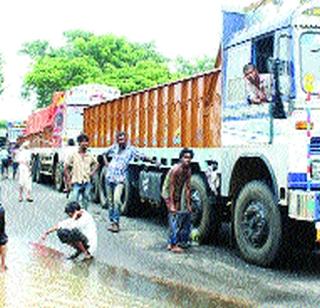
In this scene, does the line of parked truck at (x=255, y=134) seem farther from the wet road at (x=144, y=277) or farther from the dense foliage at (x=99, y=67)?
the dense foliage at (x=99, y=67)

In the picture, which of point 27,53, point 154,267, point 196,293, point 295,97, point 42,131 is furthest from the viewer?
point 27,53

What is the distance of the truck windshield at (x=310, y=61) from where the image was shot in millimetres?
8031

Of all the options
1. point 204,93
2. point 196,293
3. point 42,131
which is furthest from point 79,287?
point 42,131

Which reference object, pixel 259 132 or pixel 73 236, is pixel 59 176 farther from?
pixel 259 132

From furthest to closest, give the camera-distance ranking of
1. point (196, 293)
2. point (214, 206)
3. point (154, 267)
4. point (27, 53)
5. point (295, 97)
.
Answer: point (27, 53) < point (214, 206) < point (154, 267) < point (295, 97) < point (196, 293)

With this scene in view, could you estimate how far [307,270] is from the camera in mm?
8766

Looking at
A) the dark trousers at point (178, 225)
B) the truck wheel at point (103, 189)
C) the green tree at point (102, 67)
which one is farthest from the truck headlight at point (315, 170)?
the green tree at point (102, 67)

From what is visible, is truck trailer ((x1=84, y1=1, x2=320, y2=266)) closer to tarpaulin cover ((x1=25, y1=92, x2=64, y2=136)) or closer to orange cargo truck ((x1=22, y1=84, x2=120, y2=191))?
orange cargo truck ((x1=22, y1=84, x2=120, y2=191))

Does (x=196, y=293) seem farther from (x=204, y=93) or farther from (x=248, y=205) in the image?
(x=204, y=93)

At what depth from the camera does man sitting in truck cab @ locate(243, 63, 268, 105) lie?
842 cm

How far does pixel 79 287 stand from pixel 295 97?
311cm

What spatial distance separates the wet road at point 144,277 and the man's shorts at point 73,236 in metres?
0.24

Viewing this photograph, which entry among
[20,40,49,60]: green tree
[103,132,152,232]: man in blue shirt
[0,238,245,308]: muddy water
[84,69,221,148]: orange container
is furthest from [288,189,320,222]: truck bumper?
[20,40,49,60]: green tree

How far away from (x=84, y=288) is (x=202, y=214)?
3566mm
